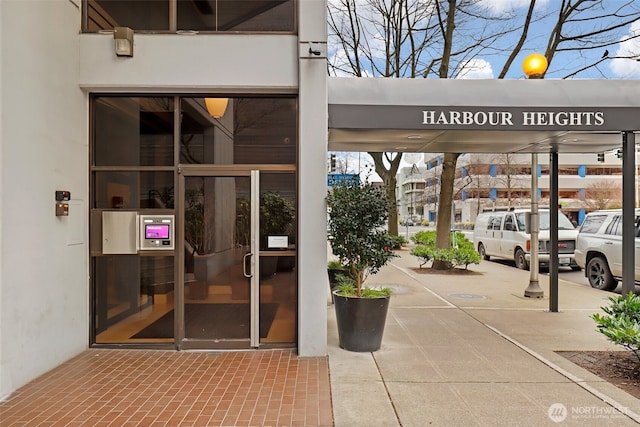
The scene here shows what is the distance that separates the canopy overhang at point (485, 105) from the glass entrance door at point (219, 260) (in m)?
1.69

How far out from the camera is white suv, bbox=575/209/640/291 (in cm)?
1029

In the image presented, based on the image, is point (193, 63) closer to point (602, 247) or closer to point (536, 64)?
point (536, 64)

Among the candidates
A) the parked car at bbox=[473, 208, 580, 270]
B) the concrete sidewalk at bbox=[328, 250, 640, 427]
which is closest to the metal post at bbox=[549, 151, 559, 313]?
the concrete sidewalk at bbox=[328, 250, 640, 427]

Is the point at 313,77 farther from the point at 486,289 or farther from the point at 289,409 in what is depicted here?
the point at 486,289

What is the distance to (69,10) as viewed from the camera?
576 cm

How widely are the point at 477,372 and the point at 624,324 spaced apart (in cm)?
165

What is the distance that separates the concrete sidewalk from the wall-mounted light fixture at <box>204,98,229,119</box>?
11.8ft

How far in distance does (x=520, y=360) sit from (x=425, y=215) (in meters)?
85.7

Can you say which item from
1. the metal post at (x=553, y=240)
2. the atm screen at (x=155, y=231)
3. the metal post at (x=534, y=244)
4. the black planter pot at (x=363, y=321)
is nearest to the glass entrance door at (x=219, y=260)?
the atm screen at (x=155, y=231)

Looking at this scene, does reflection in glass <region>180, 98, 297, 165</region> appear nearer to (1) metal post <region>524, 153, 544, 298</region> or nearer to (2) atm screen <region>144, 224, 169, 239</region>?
(2) atm screen <region>144, 224, 169, 239</region>

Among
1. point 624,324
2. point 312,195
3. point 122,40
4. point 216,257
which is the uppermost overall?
point 122,40

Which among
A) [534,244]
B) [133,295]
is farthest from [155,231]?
[534,244]

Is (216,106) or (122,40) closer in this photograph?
(122,40)

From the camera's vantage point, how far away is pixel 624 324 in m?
4.84
